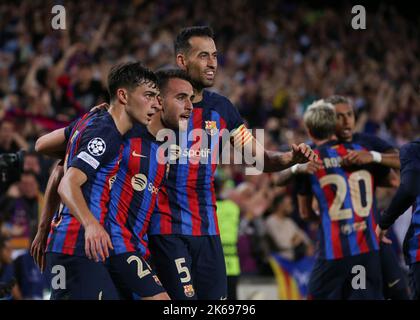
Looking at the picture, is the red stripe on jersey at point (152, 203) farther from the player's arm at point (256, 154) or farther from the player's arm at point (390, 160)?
the player's arm at point (390, 160)

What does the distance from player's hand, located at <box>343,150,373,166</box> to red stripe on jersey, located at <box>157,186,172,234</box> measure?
5.84 ft

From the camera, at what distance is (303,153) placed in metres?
5.33

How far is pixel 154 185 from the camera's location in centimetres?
531

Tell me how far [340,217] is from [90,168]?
9.07 feet

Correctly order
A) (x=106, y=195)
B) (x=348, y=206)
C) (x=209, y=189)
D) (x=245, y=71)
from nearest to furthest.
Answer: (x=106, y=195)
(x=209, y=189)
(x=348, y=206)
(x=245, y=71)

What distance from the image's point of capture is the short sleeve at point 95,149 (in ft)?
15.6

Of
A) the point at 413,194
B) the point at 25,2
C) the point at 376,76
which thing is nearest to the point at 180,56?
the point at 413,194

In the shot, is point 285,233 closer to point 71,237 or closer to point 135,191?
point 135,191

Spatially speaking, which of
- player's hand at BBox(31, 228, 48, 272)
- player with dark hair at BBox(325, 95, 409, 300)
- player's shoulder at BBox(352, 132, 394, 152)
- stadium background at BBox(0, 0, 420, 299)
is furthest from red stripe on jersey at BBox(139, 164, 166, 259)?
stadium background at BBox(0, 0, 420, 299)

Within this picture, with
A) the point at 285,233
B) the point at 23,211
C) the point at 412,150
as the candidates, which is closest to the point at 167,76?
the point at 412,150

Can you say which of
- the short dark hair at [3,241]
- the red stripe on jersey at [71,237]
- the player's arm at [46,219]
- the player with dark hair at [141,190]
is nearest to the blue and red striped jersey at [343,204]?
the player with dark hair at [141,190]

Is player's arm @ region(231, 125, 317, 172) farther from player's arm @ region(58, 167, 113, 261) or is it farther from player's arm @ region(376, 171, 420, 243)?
player's arm @ region(58, 167, 113, 261)

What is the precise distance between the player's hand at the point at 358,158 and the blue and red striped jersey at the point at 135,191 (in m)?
1.89

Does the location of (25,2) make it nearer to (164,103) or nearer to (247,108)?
(247,108)
